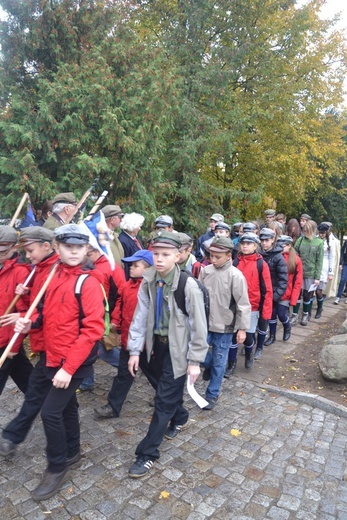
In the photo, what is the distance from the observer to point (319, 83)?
14.9 m

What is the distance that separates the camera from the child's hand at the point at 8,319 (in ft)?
10.8

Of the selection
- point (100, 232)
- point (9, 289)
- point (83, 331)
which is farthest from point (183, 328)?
point (100, 232)

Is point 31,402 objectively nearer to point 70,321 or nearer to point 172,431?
point 70,321

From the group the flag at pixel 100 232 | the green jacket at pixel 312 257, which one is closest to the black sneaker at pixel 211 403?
the flag at pixel 100 232

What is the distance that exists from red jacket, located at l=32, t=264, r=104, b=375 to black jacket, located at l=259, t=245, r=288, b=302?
3.84 m

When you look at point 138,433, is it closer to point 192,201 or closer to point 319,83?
point 192,201

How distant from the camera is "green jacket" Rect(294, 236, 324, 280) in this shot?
7898mm

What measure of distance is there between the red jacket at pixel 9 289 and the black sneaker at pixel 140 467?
136 cm

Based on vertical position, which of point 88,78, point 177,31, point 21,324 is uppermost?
point 177,31

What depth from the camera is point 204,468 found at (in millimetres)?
3418

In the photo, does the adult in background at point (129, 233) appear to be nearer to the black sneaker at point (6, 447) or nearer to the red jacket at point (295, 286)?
the black sneaker at point (6, 447)

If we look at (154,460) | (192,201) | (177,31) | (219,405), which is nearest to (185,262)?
(219,405)

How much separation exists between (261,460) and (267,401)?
1.25 m

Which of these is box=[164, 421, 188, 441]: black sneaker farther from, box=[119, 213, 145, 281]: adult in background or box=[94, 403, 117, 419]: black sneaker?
box=[119, 213, 145, 281]: adult in background
